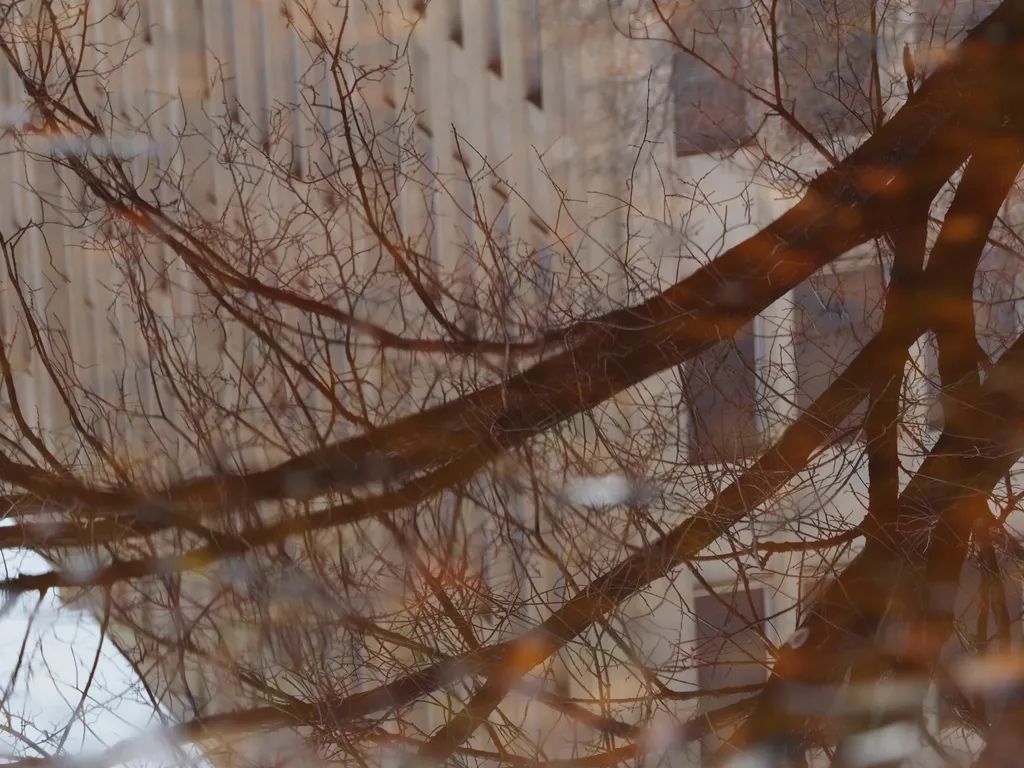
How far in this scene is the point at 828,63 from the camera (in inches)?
60.6

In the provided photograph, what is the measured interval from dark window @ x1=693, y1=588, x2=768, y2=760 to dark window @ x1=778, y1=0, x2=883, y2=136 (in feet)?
2.74

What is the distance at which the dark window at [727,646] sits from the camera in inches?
55.7

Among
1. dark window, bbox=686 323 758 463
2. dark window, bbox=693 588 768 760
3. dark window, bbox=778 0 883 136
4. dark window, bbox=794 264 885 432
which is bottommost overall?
dark window, bbox=693 588 768 760

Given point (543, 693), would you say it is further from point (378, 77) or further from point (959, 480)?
point (378, 77)

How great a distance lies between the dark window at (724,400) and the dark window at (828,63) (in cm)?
43

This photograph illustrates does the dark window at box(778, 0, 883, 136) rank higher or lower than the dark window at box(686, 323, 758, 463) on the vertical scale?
higher

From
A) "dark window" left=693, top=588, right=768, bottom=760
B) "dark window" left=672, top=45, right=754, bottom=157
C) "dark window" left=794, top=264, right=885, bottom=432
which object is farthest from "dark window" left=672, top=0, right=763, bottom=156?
"dark window" left=693, top=588, right=768, bottom=760

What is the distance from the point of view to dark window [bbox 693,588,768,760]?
55.7 inches

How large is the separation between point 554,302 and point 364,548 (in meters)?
0.55

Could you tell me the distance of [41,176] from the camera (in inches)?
70.0

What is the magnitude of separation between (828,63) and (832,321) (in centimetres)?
49

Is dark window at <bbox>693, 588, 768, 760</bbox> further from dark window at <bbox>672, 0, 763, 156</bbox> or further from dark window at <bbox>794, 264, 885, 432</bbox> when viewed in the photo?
dark window at <bbox>672, 0, 763, 156</bbox>

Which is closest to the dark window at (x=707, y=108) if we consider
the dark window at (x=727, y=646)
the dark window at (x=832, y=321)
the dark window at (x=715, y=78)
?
the dark window at (x=715, y=78)

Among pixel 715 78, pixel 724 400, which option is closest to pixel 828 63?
pixel 715 78
